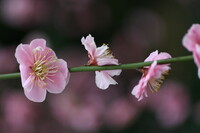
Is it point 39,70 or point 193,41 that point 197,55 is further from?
point 39,70

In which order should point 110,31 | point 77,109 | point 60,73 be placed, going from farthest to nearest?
1. point 110,31
2. point 77,109
3. point 60,73

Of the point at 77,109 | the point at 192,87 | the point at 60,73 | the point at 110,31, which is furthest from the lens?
the point at 110,31

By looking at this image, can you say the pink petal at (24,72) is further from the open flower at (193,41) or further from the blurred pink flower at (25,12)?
the blurred pink flower at (25,12)

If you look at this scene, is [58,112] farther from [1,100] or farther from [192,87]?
[192,87]

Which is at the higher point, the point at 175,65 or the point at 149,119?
the point at 175,65

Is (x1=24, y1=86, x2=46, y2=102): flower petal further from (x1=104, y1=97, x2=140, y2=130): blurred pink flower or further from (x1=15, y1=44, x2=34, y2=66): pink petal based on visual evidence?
(x1=104, y1=97, x2=140, y2=130): blurred pink flower

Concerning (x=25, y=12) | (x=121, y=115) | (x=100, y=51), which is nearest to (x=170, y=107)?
(x=121, y=115)

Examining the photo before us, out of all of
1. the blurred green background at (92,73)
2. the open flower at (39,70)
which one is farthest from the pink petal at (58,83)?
the blurred green background at (92,73)

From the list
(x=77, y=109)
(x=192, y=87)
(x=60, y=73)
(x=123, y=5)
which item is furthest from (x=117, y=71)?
(x=123, y=5)
